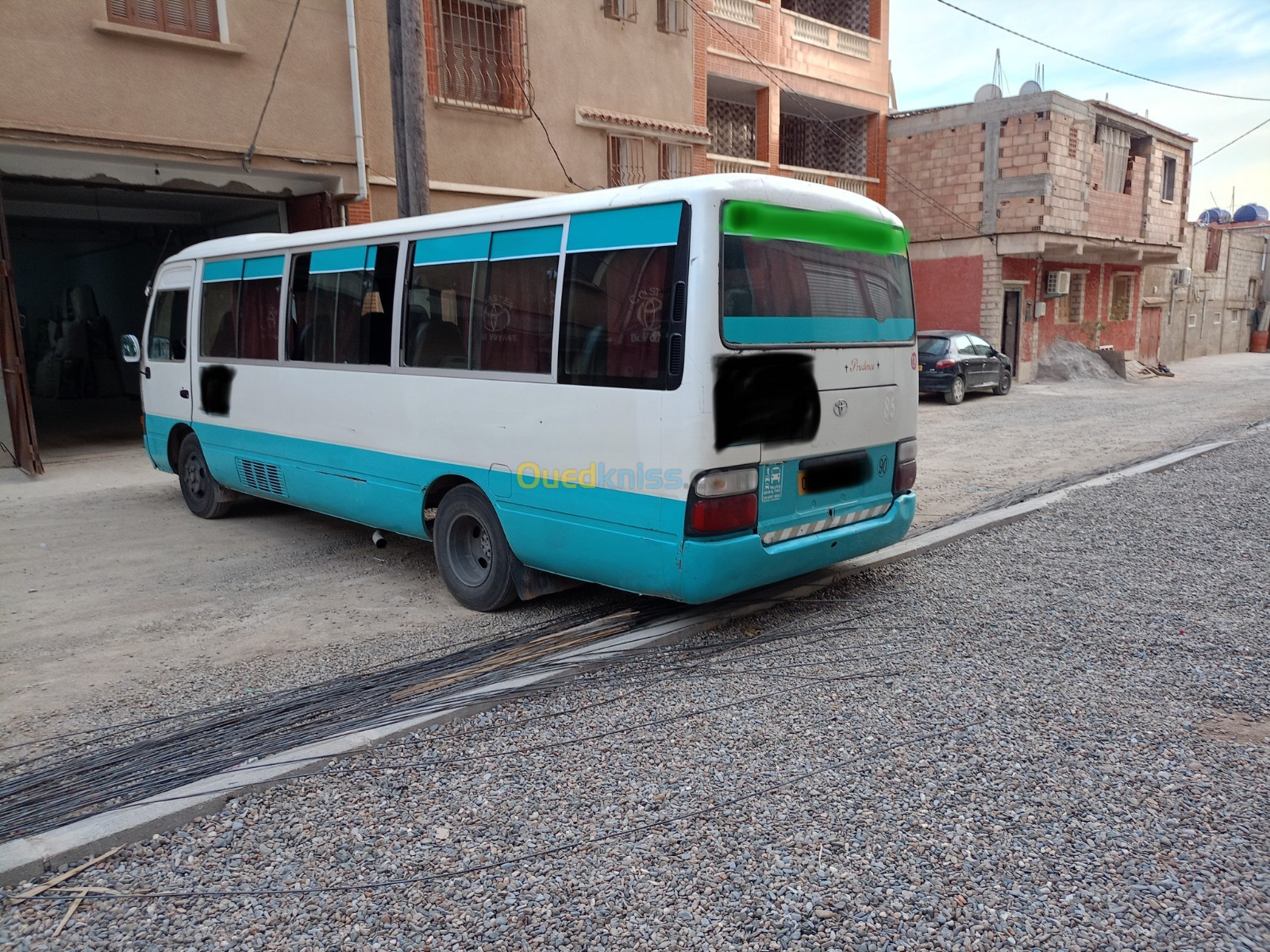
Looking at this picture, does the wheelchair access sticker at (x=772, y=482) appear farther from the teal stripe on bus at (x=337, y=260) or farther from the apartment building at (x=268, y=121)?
the apartment building at (x=268, y=121)

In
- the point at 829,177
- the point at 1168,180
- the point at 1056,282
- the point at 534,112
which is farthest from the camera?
the point at 1168,180

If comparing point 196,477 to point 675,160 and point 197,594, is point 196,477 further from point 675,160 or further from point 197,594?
point 675,160

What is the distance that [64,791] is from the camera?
3.47 metres

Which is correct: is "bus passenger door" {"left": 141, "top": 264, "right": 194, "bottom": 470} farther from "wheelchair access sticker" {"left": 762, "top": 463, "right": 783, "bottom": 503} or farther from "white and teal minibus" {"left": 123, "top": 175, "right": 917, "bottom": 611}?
"wheelchair access sticker" {"left": 762, "top": 463, "right": 783, "bottom": 503}

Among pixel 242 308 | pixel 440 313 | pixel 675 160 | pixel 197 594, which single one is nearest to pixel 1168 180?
pixel 675 160

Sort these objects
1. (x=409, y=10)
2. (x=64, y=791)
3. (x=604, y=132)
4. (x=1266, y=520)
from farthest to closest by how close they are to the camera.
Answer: (x=604, y=132)
(x=409, y=10)
(x=1266, y=520)
(x=64, y=791)

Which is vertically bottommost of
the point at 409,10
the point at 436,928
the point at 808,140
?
the point at 436,928

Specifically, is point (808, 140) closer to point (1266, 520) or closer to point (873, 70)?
point (873, 70)

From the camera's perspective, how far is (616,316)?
4645 millimetres

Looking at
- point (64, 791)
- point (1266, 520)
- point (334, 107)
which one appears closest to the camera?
point (64, 791)

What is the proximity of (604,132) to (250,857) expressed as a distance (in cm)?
1386

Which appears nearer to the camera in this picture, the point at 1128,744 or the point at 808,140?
the point at 1128,744

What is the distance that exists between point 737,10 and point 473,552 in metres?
18.3

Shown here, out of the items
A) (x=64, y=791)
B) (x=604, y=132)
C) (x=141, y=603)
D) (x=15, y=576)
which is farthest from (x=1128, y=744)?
(x=604, y=132)
